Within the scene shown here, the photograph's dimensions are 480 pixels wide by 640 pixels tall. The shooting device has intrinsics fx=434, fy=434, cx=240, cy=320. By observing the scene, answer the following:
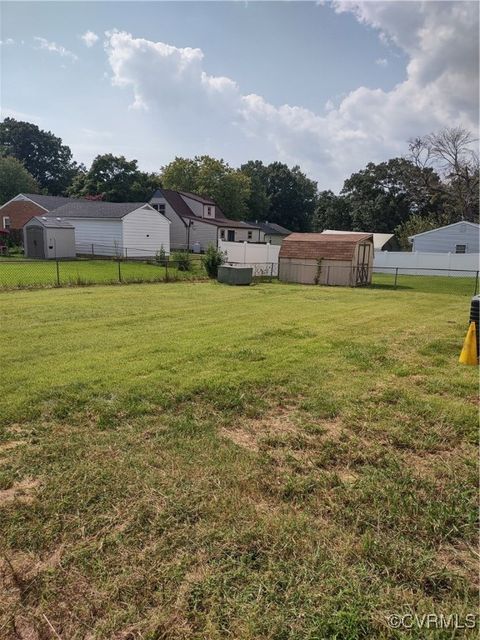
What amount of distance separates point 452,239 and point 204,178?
2582cm

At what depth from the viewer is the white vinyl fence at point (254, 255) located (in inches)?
895

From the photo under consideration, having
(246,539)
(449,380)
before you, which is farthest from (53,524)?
(449,380)

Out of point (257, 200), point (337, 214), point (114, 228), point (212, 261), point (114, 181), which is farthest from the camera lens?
point (257, 200)

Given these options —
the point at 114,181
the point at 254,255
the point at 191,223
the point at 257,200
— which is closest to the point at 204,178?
the point at 114,181

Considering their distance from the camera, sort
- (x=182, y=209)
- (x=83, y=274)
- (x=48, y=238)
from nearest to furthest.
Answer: (x=83, y=274) < (x=48, y=238) < (x=182, y=209)

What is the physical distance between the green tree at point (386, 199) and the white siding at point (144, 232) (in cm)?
2993

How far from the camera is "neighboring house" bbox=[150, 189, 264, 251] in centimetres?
3625

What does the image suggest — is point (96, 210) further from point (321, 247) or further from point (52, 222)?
point (321, 247)

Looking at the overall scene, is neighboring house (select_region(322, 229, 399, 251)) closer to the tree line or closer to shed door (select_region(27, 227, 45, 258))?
the tree line

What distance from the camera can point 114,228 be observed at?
89.1 ft

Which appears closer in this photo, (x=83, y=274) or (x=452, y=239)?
(x=83, y=274)

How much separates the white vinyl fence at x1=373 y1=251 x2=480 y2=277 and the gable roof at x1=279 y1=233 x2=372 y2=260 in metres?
5.91

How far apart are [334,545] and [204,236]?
3520 cm

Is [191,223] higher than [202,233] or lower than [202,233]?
higher
